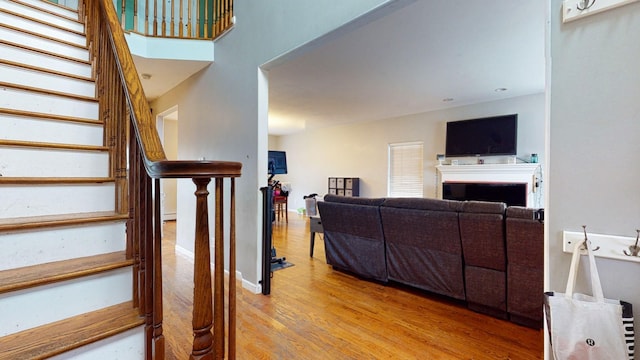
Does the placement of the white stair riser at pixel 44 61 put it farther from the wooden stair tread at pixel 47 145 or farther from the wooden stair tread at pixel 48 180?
the wooden stair tread at pixel 48 180

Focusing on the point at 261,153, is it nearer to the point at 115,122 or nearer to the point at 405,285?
the point at 115,122

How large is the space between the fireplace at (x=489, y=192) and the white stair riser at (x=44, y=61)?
556 cm

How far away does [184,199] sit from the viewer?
411 centimetres

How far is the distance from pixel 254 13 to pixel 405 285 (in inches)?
125

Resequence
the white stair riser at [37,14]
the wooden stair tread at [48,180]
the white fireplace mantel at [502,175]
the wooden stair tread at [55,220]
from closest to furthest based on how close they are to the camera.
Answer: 1. the wooden stair tread at [55,220]
2. the wooden stair tread at [48,180]
3. the white stair riser at [37,14]
4. the white fireplace mantel at [502,175]

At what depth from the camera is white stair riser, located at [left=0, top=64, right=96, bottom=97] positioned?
6.24ft

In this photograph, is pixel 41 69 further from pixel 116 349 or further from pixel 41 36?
pixel 116 349

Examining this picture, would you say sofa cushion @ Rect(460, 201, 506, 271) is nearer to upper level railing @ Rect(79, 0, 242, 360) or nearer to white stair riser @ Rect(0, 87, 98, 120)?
upper level railing @ Rect(79, 0, 242, 360)

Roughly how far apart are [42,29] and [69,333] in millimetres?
2910

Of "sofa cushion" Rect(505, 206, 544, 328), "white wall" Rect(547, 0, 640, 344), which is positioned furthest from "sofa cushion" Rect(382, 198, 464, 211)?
"white wall" Rect(547, 0, 640, 344)

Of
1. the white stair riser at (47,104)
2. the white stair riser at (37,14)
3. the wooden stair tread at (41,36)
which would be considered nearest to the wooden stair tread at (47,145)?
the white stair riser at (47,104)

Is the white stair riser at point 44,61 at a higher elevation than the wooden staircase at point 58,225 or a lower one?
higher

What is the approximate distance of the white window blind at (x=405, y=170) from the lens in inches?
247

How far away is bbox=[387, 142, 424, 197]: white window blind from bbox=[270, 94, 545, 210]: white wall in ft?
0.46
